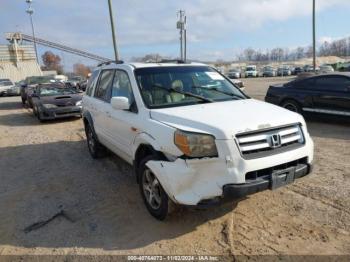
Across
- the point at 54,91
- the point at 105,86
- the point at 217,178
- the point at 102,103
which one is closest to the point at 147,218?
the point at 217,178

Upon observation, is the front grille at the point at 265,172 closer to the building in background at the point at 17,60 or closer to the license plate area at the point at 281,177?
the license plate area at the point at 281,177

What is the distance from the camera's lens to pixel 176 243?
362 centimetres

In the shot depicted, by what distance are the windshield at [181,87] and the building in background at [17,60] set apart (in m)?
48.9

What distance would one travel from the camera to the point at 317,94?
378 inches

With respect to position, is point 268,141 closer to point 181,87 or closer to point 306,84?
point 181,87

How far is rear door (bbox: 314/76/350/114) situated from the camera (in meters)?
8.99

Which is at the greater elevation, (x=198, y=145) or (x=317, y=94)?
(x=198, y=145)

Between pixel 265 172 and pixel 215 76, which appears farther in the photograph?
pixel 215 76

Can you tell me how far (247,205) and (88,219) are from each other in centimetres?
204

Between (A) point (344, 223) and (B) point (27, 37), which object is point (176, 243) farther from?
(B) point (27, 37)

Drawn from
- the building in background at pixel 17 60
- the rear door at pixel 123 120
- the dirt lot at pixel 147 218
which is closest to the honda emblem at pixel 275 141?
the dirt lot at pixel 147 218

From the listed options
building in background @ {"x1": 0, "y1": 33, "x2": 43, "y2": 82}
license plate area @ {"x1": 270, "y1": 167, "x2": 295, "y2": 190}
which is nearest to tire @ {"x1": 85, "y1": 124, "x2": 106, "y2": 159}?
license plate area @ {"x1": 270, "y1": 167, "x2": 295, "y2": 190}

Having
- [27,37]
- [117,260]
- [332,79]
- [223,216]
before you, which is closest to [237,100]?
[223,216]

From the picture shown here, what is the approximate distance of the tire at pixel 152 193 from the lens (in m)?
3.88
